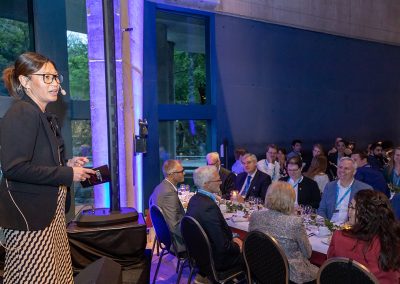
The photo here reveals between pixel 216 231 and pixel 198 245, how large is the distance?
0.19m

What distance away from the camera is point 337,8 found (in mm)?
9453

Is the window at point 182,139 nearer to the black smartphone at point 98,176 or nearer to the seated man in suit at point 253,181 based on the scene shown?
the seated man in suit at point 253,181

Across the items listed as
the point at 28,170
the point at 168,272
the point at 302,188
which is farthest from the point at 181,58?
the point at 28,170

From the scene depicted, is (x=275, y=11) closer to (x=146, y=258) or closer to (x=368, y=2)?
(x=368, y=2)

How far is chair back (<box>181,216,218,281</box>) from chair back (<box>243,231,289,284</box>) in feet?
1.09

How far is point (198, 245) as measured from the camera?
3.04 metres

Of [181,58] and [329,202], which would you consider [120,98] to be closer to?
[329,202]

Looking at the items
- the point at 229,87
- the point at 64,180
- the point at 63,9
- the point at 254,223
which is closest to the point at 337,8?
the point at 229,87

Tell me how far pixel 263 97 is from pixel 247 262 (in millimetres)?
5800

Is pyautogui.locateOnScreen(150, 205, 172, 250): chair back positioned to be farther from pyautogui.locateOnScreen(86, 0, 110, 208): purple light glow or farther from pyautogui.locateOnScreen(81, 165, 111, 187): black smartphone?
pyautogui.locateOnScreen(81, 165, 111, 187): black smartphone

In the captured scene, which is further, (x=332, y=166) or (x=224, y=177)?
(x=332, y=166)

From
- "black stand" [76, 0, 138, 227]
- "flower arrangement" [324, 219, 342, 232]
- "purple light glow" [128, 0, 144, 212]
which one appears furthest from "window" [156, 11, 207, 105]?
"flower arrangement" [324, 219, 342, 232]

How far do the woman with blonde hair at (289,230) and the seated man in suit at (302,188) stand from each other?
1710 millimetres

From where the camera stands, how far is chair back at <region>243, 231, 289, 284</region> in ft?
8.27
